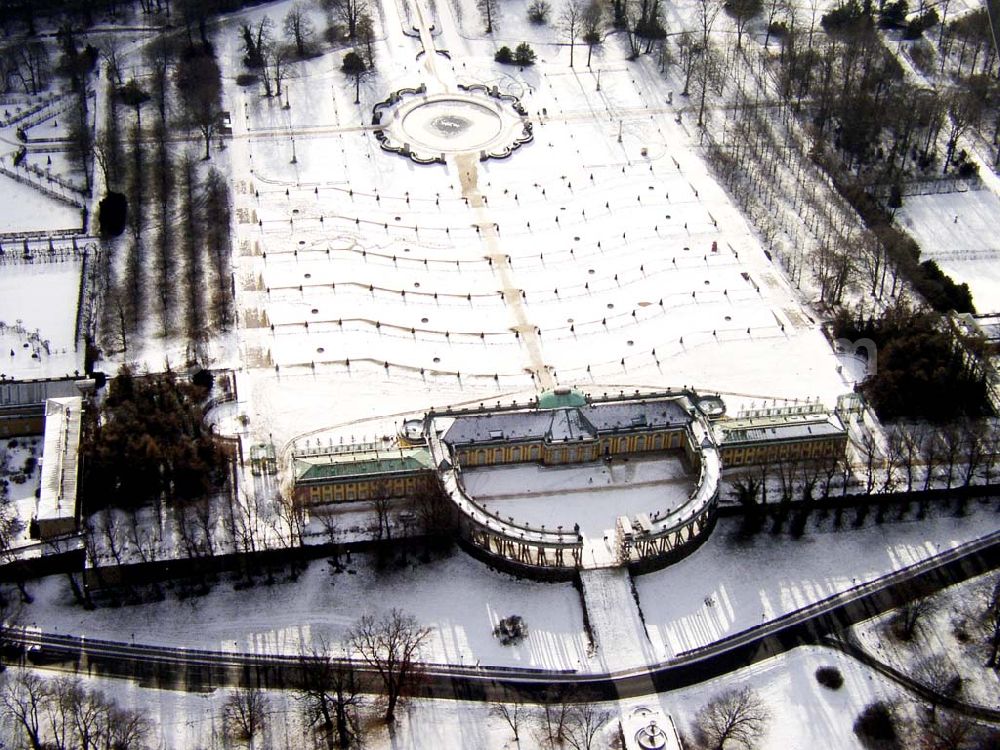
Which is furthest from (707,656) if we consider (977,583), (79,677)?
(79,677)

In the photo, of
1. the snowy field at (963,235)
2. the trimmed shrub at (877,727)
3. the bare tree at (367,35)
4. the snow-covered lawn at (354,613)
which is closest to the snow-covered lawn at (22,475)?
the snow-covered lawn at (354,613)

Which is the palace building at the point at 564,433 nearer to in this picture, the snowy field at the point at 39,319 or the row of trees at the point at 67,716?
the row of trees at the point at 67,716

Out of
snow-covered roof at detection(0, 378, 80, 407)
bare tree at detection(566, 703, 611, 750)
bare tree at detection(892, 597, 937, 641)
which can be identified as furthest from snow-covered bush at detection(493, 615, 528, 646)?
snow-covered roof at detection(0, 378, 80, 407)

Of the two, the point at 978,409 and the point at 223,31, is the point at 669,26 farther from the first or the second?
the point at 978,409

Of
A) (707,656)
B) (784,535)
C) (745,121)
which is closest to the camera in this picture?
(707,656)

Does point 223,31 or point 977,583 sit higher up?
point 223,31

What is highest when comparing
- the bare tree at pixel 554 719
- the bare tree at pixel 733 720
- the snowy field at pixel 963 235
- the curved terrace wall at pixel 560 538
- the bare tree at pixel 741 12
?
the bare tree at pixel 741 12

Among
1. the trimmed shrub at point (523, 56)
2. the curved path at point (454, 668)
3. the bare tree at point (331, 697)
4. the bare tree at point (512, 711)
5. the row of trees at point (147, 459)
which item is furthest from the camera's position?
the trimmed shrub at point (523, 56)
